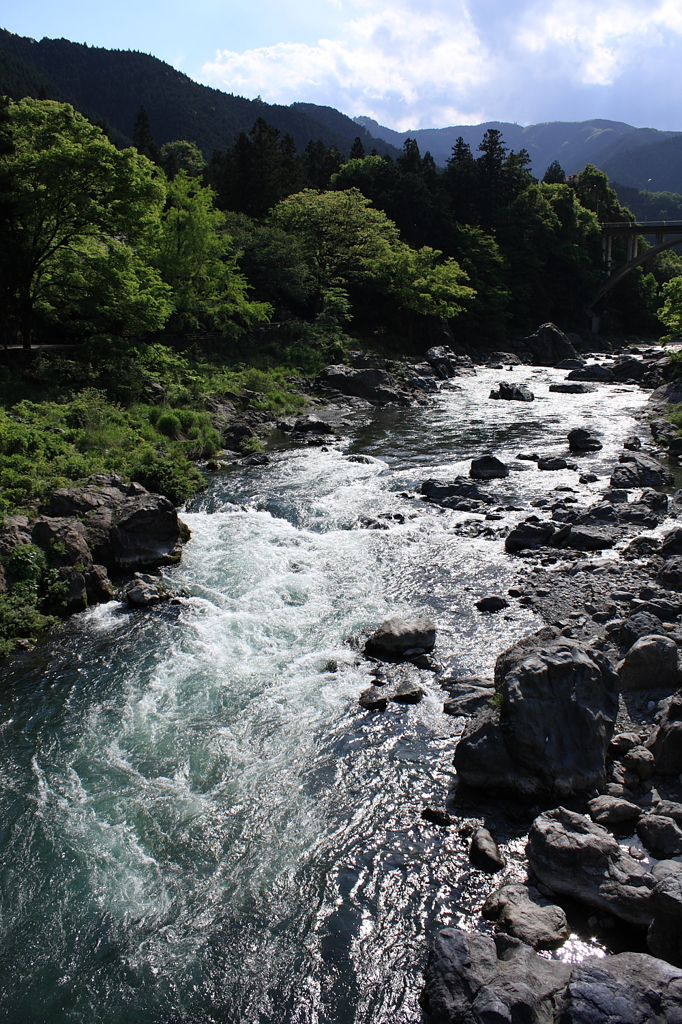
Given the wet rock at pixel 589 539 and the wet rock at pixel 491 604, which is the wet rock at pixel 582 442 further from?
the wet rock at pixel 491 604

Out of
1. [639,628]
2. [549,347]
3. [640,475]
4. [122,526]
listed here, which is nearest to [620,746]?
[639,628]

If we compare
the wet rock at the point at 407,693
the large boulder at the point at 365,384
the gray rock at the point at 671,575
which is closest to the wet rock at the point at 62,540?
the wet rock at the point at 407,693

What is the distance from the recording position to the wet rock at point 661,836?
26.2ft

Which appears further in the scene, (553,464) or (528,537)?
(553,464)

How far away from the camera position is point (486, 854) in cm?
827

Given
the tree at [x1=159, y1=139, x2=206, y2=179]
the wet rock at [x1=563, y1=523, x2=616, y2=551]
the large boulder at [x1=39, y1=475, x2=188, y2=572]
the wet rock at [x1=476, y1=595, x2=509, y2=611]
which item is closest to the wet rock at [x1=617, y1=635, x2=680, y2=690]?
the wet rock at [x1=476, y1=595, x2=509, y2=611]

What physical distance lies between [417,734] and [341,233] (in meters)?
55.0

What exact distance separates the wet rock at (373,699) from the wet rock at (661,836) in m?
4.50

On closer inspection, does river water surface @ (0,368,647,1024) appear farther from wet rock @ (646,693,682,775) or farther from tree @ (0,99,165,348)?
tree @ (0,99,165,348)

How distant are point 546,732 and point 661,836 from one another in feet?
5.94

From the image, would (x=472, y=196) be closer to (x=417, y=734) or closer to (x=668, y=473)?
(x=668, y=473)

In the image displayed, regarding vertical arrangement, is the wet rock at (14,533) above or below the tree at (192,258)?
below

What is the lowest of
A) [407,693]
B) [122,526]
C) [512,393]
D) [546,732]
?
[512,393]

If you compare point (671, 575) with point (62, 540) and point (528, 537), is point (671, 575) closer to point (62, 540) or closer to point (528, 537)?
point (528, 537)
